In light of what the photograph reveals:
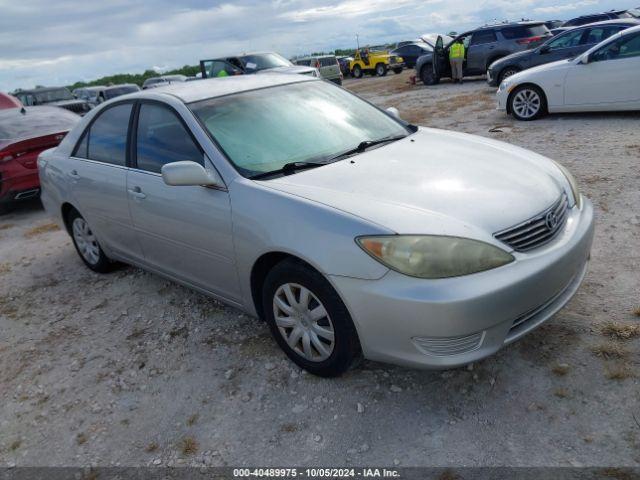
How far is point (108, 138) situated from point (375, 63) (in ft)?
88.9

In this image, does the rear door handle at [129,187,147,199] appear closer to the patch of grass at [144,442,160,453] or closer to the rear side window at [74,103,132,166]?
the rear side window at [74,103,132,166]

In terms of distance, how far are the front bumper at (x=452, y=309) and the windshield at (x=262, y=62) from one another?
43.3 ft

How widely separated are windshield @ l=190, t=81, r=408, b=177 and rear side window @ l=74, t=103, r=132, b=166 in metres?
0.85

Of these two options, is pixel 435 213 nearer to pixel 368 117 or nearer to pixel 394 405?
pixel 394 405

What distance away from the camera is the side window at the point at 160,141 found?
3336 millimetres

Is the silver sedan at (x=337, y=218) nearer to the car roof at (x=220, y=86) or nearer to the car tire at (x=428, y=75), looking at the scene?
the car roof at (x=220, y=86)

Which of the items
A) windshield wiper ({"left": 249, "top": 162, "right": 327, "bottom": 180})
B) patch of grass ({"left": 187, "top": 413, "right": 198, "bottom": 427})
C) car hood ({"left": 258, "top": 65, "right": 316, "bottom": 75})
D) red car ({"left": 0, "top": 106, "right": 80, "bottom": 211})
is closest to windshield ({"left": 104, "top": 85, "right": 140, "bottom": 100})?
car hood ({"left": 258, "top": 65, "right": 316, "bottom": 75})

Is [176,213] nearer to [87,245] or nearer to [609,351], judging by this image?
[87,245]

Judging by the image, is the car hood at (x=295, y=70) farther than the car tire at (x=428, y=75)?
No

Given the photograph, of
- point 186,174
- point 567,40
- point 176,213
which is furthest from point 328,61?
point 186,174

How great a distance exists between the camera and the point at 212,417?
2797mm

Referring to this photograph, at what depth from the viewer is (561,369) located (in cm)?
272

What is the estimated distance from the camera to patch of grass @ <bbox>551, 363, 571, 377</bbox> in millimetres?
2697

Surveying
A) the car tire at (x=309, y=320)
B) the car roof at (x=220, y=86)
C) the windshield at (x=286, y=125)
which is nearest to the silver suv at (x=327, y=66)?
the car roof at (x=220, y=86)
